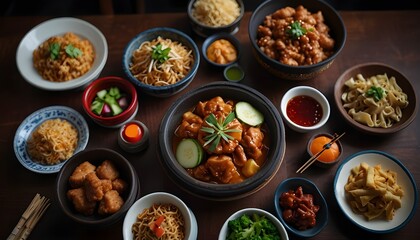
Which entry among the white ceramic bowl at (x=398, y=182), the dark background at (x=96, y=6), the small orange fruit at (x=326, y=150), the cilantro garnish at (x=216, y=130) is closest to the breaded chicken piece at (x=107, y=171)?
the cilantro garnish at (x=216, y=130)

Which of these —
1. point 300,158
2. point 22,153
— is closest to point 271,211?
point 300,158

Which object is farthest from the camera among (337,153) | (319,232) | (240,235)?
(337,153)

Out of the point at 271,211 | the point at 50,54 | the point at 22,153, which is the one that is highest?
the point at 50,54

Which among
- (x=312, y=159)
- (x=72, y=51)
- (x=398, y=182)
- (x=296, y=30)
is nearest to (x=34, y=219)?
(x=72, y=51)

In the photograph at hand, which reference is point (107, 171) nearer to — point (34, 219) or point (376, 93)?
point (34, 219)

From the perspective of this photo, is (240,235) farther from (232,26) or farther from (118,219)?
(232,26)
